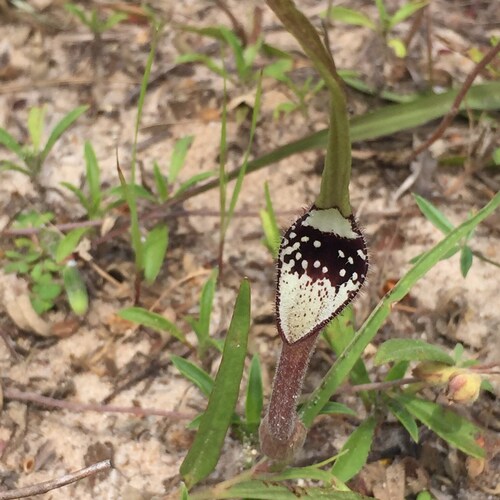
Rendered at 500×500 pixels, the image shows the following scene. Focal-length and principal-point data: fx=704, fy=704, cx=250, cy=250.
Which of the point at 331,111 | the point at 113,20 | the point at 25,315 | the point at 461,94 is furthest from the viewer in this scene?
the point at 113,20

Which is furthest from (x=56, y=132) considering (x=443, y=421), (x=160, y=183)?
(x=443, y=421)

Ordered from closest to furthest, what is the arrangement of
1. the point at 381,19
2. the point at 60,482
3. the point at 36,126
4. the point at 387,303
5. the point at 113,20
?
the point at 60,482
the point at 387,303
the point at 36,126
the point at 381,19
the point at 113,20

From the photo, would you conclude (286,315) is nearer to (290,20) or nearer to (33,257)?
(290,20)

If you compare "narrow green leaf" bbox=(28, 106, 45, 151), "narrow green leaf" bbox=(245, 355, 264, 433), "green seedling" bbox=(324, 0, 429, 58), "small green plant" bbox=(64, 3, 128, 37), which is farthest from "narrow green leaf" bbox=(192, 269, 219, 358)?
"small green plant" bbox=(64, 3, 128, 37)

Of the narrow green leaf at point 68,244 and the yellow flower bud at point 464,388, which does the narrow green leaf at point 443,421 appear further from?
the narrow green leaf at point 68,244

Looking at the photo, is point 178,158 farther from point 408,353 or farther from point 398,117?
point 408,353

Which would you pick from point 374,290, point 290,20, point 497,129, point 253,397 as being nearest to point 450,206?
point 497,129
